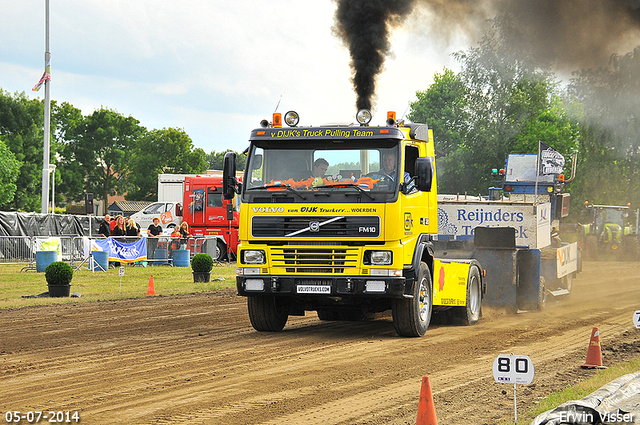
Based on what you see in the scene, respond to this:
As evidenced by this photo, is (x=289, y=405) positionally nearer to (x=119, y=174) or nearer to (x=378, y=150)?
(x=378, y=150)

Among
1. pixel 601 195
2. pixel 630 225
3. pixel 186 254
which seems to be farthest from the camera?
pixel 601 195

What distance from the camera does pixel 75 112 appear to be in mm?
86562

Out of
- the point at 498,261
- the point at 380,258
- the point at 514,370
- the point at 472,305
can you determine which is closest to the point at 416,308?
the point at 380,258

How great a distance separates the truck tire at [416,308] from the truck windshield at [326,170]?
5.16 ft

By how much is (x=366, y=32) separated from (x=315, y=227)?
7653mm

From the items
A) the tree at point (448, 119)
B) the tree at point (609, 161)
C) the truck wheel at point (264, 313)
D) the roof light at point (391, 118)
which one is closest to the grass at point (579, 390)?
the roof light at point (391, 118)

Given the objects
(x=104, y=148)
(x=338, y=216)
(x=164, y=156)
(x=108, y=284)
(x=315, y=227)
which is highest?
(x=104, y=148)

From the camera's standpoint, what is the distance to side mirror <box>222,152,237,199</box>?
35.9 feet

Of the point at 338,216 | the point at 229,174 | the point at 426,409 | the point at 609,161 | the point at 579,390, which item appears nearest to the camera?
the point at 426,409

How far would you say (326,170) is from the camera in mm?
10836

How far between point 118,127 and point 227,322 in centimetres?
7913

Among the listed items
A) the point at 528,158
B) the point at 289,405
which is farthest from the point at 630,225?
the point at 289,405

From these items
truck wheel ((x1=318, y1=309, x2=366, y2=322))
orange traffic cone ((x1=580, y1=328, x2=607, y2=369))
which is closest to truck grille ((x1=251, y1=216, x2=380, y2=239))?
truck wheel ((x1=318, y1=309, x2=366, y2=322))

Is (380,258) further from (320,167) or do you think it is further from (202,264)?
(202,264)
